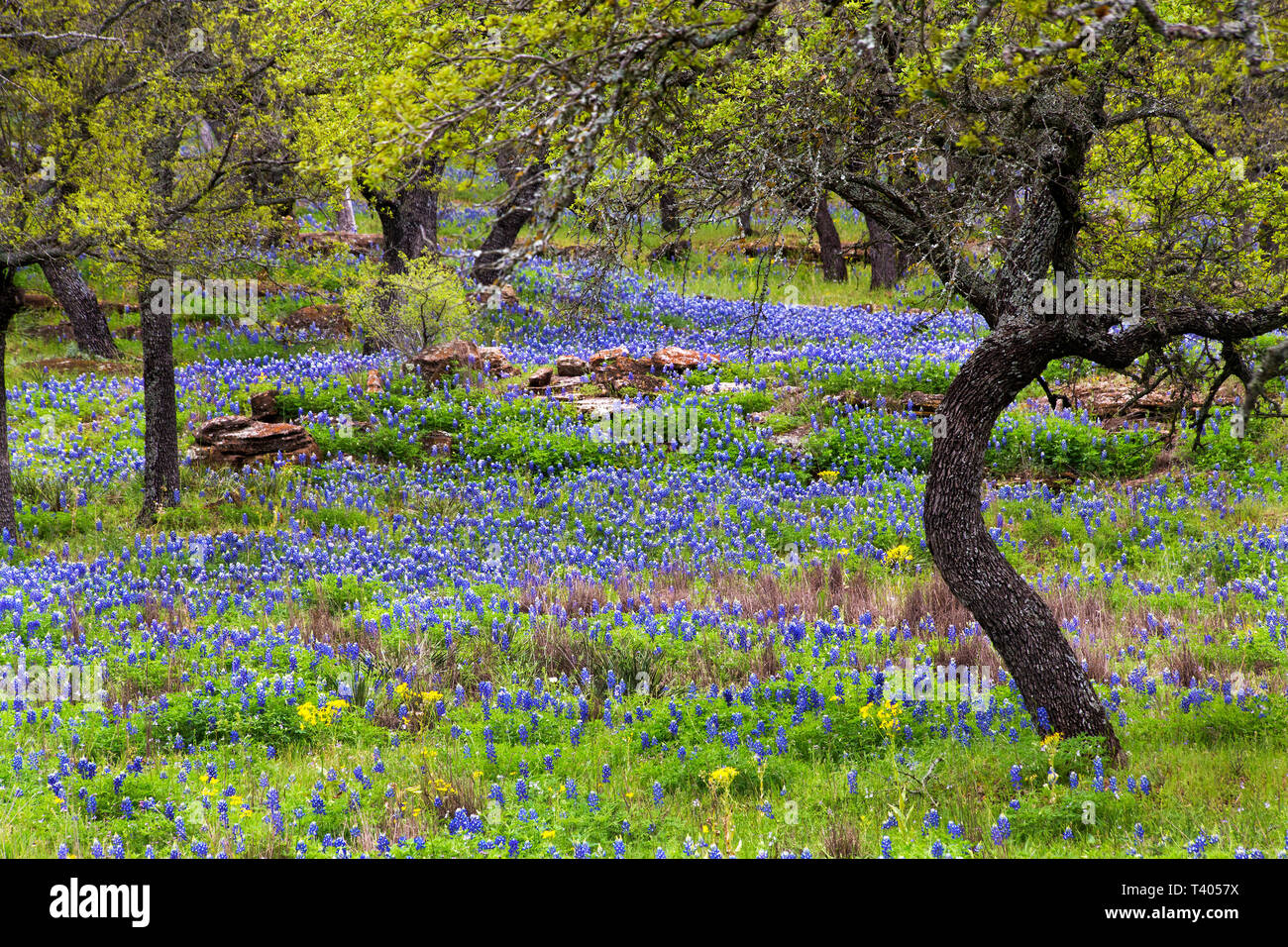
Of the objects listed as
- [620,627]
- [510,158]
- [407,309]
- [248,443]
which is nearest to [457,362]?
[407,309]

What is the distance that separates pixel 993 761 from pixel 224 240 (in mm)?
10945

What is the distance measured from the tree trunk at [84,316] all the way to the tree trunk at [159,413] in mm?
7944

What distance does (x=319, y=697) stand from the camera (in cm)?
709

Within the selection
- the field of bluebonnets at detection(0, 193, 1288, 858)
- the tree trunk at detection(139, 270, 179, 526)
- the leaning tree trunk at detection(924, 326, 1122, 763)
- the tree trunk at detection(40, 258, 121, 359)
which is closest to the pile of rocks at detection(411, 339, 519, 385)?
the field of bluebonnets at detection(0, 193, 1288, 858)

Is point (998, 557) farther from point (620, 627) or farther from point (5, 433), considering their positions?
point (5, 433)

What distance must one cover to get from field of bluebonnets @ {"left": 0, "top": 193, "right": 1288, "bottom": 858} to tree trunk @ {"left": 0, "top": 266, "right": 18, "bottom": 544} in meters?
0.25

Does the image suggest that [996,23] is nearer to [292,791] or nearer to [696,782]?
[696,782]

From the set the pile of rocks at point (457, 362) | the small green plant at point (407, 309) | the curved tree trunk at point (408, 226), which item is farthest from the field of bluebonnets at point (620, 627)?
the curved tree trunk at point (408, 226)

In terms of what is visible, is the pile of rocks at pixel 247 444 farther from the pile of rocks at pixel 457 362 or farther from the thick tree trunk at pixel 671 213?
the thick tree trunk at pixel 671 213

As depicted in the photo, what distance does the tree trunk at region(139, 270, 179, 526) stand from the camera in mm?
12219

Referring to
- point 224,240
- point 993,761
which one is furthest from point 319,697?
point 224,240

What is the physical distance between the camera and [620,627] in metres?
8.45

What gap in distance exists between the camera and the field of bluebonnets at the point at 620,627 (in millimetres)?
5496

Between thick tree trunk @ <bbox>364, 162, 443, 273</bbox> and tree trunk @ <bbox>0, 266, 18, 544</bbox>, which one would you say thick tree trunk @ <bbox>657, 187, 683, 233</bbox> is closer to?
tree trunk @ <bbox>0, 266, 18, 544</bbox>
